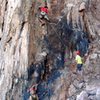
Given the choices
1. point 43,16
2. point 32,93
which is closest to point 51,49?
point 43,16

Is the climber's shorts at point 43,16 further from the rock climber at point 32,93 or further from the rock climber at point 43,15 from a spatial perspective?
the rock climber at point 32,93

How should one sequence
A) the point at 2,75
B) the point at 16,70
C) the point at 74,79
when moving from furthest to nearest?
the point at 2,75
the point at 16,70
the point at 74,79

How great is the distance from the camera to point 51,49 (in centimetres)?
1962

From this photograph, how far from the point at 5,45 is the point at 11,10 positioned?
9.46 feet

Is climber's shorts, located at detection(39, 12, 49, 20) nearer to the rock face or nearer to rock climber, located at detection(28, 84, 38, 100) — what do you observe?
the rock face

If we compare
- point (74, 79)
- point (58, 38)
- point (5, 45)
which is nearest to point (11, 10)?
point (5, 45)

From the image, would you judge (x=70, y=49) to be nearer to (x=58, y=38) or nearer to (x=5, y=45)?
(x=58, y=38)

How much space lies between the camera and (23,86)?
18.7 m

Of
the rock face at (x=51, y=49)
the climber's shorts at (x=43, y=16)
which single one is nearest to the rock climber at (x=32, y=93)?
the rock face at (x=51, y=49)

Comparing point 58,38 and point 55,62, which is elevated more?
point 58,38

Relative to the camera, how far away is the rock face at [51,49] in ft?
60.1

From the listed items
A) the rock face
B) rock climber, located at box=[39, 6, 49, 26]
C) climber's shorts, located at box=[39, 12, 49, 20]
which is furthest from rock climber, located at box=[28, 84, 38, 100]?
climber's shorts, located at box=[39, 12, 49, 20]

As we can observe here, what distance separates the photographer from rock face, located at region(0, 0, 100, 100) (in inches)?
721

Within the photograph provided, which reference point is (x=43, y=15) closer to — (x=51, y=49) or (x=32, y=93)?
(x=51, y=49)
